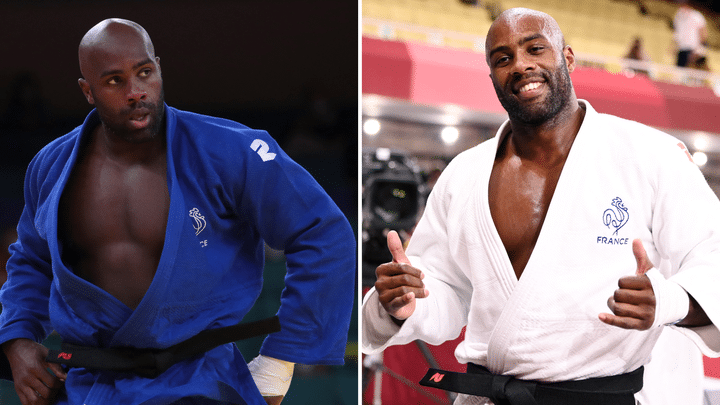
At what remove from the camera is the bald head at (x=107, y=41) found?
123cm

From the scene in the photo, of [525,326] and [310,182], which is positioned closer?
[525,326]

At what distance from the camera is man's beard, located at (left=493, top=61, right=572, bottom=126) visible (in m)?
1.24

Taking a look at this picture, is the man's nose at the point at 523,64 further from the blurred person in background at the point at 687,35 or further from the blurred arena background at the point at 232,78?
the blurred person in background at the point at 687,35

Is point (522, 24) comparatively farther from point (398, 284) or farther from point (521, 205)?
point (398, 284)

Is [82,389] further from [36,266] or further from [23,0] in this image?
[23,0]

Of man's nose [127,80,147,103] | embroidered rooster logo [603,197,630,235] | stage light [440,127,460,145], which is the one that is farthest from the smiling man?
stage light [440,127,460,145]

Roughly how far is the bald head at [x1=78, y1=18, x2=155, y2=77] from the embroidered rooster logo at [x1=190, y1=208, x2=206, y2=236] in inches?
13.1

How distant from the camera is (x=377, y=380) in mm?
2217

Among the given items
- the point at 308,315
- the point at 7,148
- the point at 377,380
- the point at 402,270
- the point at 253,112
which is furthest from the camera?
the point at 377,380

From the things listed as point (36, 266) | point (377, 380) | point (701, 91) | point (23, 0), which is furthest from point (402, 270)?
point (701, 91)

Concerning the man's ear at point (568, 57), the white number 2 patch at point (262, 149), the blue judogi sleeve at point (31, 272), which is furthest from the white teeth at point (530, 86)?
the blue judogi sleeve at point (31, 272)

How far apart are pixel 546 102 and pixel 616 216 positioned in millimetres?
265

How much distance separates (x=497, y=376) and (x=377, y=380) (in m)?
1.08

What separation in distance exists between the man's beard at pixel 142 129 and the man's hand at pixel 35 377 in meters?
0.48
